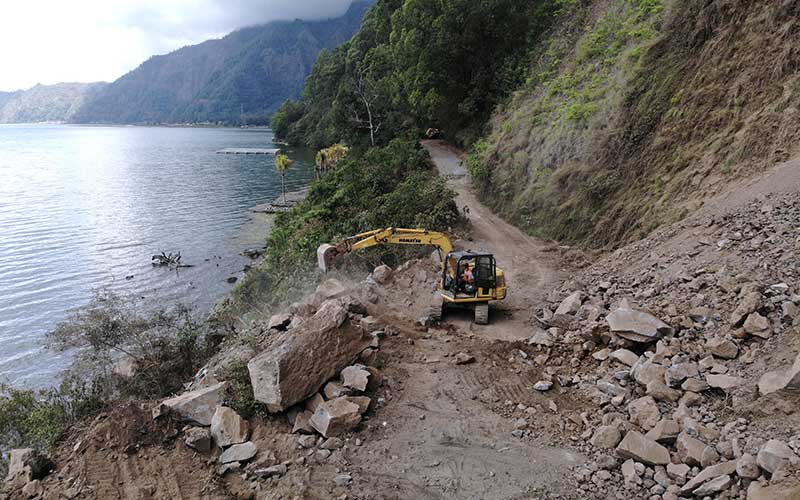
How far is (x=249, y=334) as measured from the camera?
46.7 ft

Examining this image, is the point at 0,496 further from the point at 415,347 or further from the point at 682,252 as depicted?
the point at 682,252

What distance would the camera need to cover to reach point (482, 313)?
1447 cm

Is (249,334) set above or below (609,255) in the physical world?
below

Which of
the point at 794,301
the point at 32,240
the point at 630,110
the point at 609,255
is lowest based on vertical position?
the point at 32,240

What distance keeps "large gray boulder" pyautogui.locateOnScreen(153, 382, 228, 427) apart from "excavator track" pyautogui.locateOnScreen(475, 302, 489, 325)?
7.18 m

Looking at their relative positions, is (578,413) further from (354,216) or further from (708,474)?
(354,216)

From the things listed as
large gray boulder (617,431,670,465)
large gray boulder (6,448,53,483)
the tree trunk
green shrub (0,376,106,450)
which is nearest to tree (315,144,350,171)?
the tree trunk

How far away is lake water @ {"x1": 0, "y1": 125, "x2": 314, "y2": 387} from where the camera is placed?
82.2 feet

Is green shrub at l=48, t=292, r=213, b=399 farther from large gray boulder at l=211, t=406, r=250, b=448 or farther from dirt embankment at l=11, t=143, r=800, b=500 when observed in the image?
large gray boulder at l=211, t=406, r=250, b=448

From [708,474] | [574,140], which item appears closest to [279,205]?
[574,140]

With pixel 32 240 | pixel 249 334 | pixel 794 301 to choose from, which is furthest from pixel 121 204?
pixel 794 301

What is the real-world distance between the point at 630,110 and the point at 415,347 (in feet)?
42.9

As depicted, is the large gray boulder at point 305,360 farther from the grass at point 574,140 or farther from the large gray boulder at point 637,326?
the grass at point 574,140

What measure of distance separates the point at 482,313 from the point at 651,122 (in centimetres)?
1013
